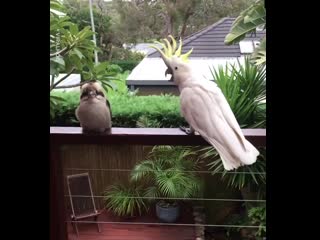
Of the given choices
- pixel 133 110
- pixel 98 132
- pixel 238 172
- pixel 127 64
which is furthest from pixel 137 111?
pixel 238 172

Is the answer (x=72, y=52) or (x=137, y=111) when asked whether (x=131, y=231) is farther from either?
(x=72, y=52)

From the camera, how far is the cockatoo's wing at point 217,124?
1.05m

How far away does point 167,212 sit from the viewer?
171 cm

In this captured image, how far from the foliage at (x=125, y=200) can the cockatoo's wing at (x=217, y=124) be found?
68 cm

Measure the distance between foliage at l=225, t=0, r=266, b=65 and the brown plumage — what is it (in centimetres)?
44

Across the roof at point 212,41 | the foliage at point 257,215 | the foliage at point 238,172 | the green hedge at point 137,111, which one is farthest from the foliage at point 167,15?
the foliage at point 257,215

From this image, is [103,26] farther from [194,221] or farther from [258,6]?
[194,221]

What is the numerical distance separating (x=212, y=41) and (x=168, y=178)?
74 centimetres

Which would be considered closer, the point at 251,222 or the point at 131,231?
the point at 251,222

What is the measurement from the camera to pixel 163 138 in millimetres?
1128

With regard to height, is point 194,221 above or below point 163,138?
below
